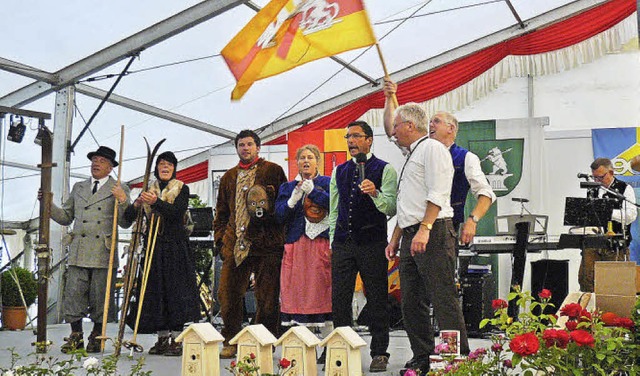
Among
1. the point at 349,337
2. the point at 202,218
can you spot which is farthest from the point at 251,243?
the point at 202,218

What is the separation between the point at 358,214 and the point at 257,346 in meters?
1.57

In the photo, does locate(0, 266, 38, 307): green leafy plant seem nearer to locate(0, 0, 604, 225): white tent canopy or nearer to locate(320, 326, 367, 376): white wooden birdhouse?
locate(0, 0, 604, 225): white tent canopy

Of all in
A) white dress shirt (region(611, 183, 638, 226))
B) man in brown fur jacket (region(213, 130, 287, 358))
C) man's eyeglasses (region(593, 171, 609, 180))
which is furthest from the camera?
man's eyeglasses (region(593, 171, 609, 180))

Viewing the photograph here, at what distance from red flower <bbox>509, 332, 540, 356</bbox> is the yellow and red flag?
2.42m

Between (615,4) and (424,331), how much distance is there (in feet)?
23.3

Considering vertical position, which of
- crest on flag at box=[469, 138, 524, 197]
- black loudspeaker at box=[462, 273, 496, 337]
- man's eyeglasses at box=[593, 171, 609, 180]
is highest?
crest on flag at box=[469, 138, 524, 197]

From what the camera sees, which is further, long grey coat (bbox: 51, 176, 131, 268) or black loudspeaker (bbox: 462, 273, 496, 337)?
black loudspeaker (bbox: 462, 273, 496, 337)

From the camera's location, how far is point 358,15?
4539mm

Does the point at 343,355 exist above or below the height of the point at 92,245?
below

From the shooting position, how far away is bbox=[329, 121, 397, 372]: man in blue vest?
4.75 meters

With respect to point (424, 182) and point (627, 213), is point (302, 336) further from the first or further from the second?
point (627, 213)

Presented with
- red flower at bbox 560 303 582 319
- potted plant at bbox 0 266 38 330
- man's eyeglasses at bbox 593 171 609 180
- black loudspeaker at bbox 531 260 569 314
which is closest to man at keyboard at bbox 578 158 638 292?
man's eyeglasses at bbox 593 171 609 180

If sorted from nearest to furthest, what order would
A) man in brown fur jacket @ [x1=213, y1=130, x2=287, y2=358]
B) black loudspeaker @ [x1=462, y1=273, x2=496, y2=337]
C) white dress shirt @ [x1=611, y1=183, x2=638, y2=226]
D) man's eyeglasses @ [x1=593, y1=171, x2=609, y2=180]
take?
man in brown fur jacket @ [x1=213, y1=130, x2=287, y2=358]
white dress shirt @ [x1=611, y1=183, x2=638, y2=226]
man's eyeglasses @ [x1=593, y1=171, x2=609, y2=180]
black loudspeaker @ [x1=462, y1=273, x2=496, y2=337]

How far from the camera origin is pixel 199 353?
3.44m
